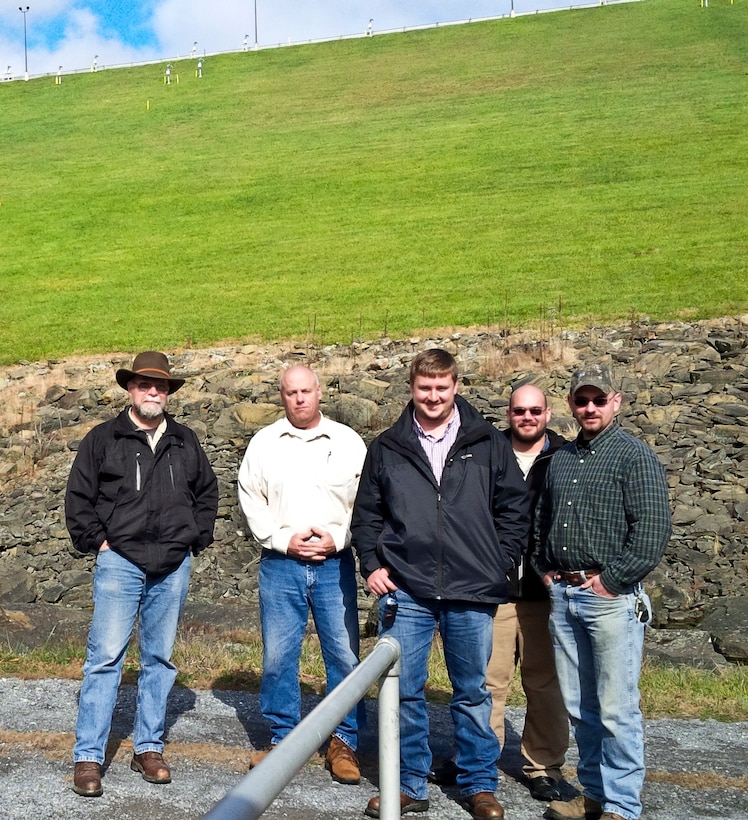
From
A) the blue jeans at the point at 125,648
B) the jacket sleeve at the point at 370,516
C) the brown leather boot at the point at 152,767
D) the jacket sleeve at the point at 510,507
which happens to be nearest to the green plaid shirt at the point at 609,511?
the jacket sleeve at the point at 510,507

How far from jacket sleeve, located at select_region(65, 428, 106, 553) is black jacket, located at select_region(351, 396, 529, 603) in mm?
1625

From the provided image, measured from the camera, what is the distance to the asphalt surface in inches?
225

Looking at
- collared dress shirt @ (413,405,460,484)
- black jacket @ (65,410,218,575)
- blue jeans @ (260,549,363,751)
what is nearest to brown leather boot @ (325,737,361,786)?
blue jeans @ (260,549,363,751)

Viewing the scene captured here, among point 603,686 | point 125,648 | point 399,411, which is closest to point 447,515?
point 603,686

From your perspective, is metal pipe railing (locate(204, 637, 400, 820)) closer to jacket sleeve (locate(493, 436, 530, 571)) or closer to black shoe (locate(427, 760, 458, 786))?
jacket sleeve (locate(493, 436, 530, 571))

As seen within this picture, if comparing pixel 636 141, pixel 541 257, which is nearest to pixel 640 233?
pixel 541 257

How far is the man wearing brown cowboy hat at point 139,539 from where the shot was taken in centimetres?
627

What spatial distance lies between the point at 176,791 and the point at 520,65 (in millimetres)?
55196

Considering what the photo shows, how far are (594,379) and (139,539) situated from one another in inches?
113

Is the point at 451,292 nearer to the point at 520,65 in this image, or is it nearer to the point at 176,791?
the point at 176,791

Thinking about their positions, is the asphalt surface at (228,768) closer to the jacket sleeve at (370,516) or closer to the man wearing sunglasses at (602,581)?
the man wearing sunglasses at (602,581)

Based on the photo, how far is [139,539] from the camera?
6391 millimetres

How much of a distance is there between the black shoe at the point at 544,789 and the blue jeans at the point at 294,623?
1145mm

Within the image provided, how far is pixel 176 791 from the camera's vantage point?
19.6 ft
